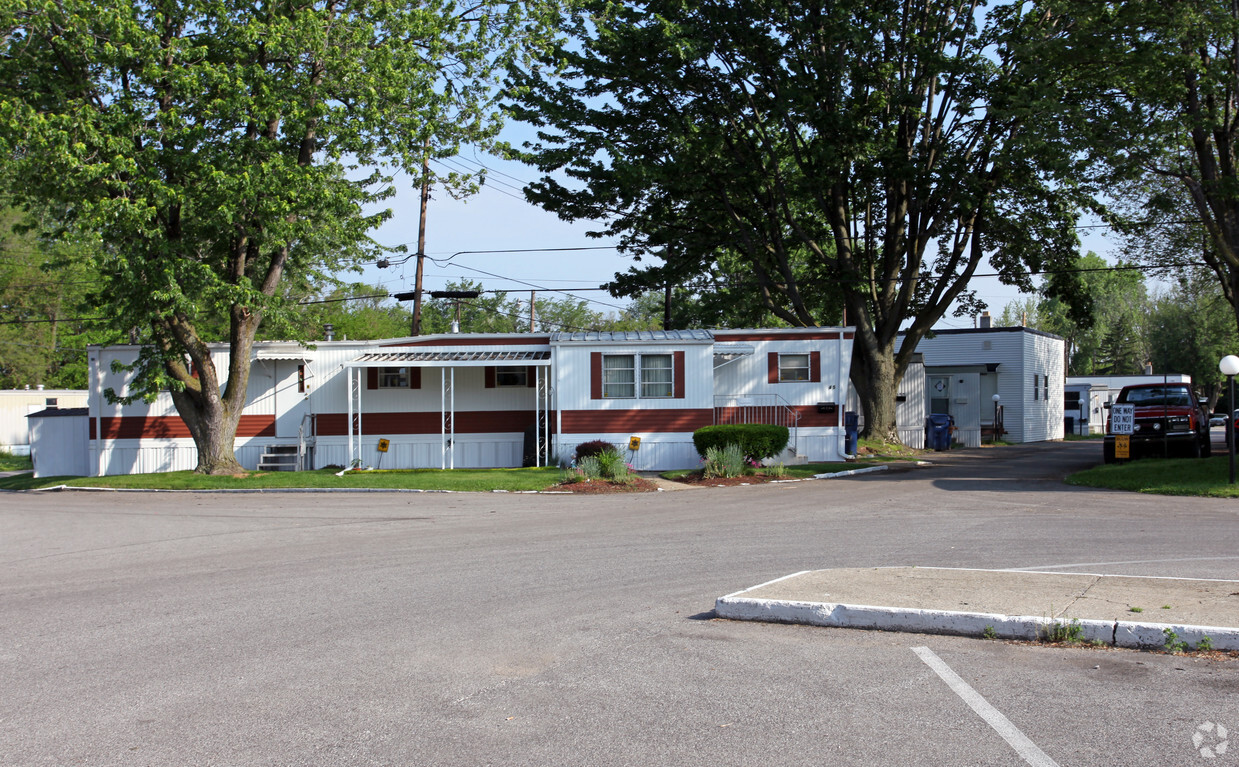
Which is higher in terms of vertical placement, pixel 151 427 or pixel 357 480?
pixel 151 427

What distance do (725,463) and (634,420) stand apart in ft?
12.9

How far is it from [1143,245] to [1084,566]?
2548cm

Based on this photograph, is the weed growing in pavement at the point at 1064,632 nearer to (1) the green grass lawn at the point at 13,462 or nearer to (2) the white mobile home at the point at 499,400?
(2) the white mobile home at the point at 499,400

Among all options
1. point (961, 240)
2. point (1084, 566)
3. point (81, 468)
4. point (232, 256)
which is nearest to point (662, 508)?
point (1084, 566)

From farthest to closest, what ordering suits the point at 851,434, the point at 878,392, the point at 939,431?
the point at 939,431, the point at 878,392, the point at 851,434

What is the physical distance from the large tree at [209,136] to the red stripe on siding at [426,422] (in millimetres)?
2644

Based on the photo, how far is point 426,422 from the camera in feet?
85.7

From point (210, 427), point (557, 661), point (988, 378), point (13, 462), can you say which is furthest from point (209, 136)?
point (988, 378)

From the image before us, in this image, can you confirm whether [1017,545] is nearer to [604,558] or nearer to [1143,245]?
[604,558]

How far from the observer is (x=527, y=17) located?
25.0 m

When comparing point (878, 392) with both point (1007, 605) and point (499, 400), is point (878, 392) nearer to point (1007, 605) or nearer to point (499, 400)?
point (499, 400)

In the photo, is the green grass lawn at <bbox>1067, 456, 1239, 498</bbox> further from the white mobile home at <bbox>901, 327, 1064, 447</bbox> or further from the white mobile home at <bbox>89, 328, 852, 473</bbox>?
the white mobile home at <bbox>901, 327, 1064, 447</bbox>

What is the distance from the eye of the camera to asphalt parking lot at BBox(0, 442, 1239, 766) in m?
4.74

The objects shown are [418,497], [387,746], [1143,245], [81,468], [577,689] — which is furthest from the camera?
[1143,245]
